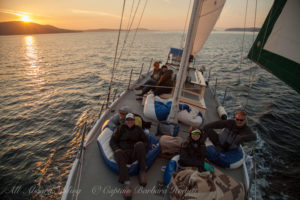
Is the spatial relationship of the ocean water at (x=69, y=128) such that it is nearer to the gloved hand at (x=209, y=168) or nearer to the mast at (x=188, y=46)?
the gloved hand at (x=209, y=168)

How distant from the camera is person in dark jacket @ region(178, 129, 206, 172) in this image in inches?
150

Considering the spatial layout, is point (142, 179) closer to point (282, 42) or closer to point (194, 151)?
point (194, 151)

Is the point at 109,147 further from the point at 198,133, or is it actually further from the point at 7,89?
the point at 7,89

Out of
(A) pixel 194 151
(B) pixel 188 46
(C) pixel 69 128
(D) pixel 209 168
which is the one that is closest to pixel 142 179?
(A) pixel 194 151

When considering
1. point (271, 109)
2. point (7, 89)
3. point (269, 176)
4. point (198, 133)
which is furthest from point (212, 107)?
point (7, 89)

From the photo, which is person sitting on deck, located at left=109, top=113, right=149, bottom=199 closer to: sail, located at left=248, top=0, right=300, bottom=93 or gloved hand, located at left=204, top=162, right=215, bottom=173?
gloved hand, located at left=204, top=162, right=215, bottom=173

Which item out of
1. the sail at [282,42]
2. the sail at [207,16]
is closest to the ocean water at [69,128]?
the sail at [282,42]

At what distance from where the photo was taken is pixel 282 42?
10.2ft

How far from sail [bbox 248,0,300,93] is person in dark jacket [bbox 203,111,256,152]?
5.05ft

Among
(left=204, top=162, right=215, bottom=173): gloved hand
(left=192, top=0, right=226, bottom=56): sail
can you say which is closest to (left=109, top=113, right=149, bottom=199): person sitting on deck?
(left=204, top=162, right=215, bottom=173): gloved hand

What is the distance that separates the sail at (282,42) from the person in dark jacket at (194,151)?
203cm

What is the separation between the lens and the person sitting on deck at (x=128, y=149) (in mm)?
3684

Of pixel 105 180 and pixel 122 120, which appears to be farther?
pixel 122 120

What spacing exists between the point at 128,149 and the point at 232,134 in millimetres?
2978
